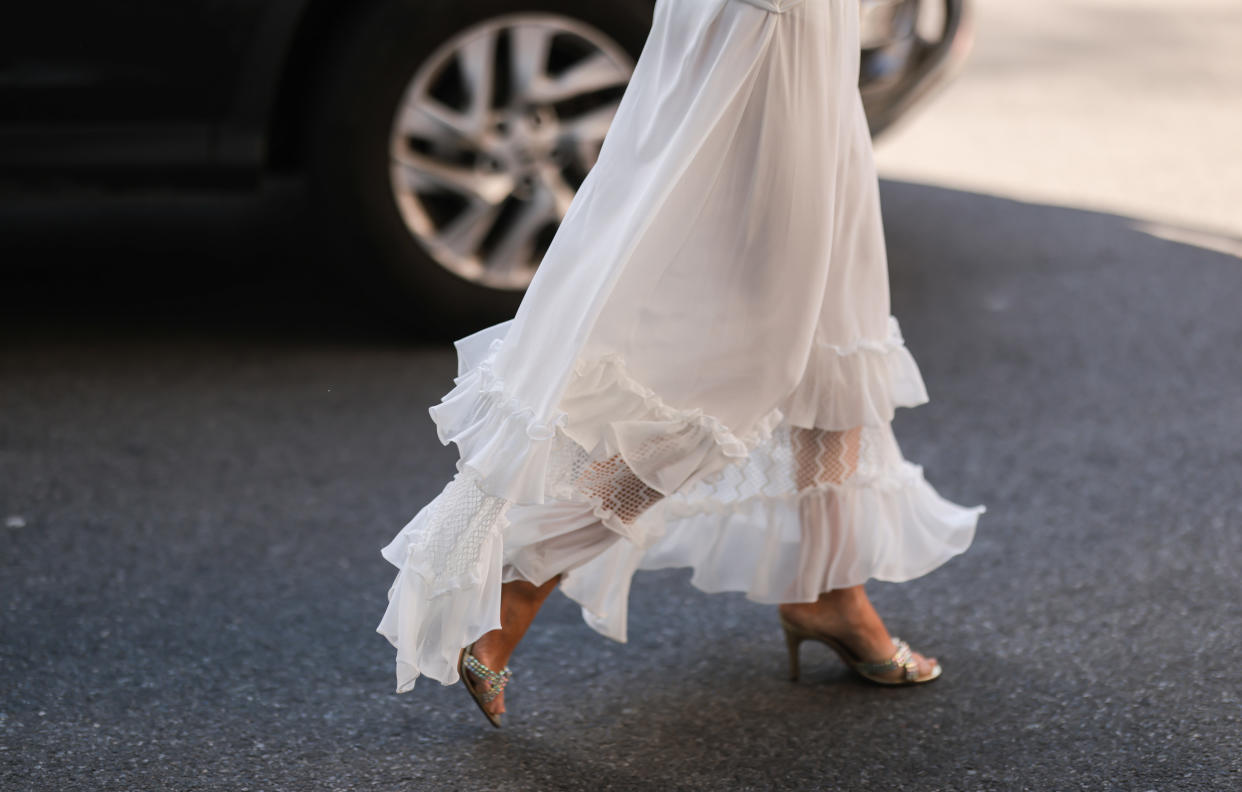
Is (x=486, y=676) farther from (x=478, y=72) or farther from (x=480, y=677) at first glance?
(x=478, y=72)

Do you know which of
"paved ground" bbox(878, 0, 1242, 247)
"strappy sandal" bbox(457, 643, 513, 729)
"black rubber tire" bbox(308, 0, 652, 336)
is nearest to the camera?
"strappy sandal" bbox(457, 643, 513, 729)

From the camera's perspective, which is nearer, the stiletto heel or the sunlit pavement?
the sunlit pavement

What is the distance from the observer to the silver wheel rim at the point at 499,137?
3873 millimetres

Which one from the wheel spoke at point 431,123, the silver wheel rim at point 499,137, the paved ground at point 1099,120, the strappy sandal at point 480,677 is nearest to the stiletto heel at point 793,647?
the strappy sandal at point 480,677

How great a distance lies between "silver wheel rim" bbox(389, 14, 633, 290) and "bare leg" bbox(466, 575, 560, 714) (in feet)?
5.64

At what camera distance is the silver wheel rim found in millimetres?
3873

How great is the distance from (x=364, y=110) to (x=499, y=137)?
346mm

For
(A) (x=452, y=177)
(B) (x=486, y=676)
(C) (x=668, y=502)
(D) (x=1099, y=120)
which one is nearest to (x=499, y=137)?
(A) (x=452, y=177)

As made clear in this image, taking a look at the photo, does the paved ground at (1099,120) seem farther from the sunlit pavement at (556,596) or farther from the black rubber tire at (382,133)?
the black rubber tire at (382,133)

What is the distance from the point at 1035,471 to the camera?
332 cm

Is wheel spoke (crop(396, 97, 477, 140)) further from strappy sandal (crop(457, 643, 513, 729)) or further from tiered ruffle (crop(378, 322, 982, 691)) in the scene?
strappy sandal (crop(457, 643, 513, 729))

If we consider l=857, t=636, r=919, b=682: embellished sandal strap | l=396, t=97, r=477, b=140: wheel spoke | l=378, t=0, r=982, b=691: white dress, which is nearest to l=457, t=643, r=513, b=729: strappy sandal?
l=378, t=0, r=982, b=691: white dress

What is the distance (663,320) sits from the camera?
215 centimetres

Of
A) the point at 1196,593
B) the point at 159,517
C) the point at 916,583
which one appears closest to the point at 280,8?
the point at 159,517
